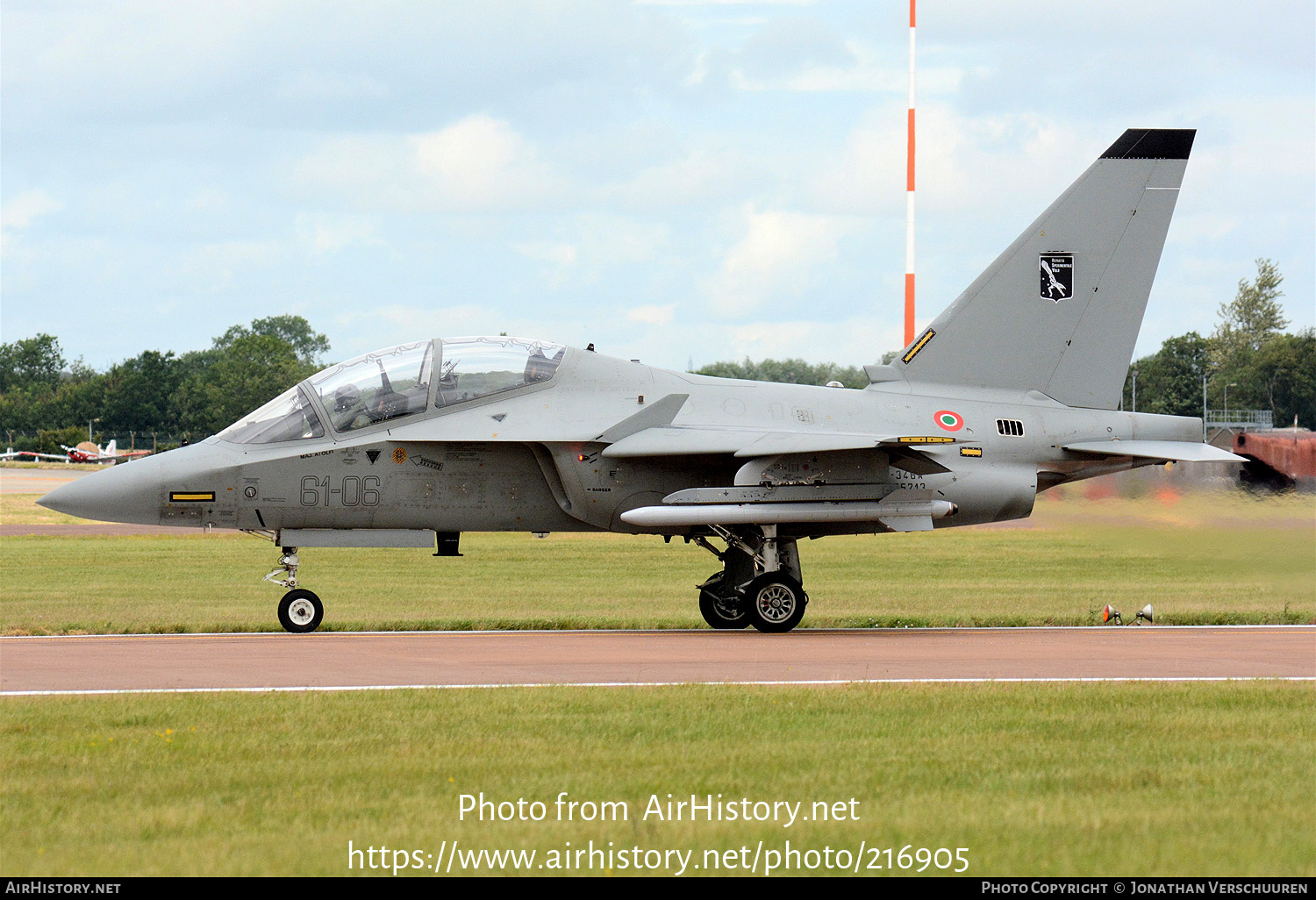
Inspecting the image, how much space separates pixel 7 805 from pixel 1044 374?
13.8m

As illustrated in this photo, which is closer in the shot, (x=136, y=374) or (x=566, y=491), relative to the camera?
(x=566, y=491)

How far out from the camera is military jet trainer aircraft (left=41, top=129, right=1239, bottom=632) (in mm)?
15859

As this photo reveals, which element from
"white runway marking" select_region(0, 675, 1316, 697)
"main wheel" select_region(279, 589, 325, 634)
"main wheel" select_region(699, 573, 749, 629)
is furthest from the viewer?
"main wheel" select_region(699, 573, 749, 629)

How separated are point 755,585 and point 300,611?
5.09 m

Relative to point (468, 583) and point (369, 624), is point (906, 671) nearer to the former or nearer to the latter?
point (369, 624)

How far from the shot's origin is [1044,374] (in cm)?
1778

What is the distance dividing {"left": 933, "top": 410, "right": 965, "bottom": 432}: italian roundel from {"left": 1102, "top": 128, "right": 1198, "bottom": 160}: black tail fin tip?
3782mm

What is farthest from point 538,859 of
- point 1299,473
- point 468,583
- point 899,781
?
point 468,583

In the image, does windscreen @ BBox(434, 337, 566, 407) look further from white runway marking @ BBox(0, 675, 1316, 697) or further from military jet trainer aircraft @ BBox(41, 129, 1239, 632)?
white runway marking @ BBox(0, 675, 1316, 697)

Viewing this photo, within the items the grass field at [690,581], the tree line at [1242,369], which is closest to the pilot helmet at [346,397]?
the grass field at [690,581]

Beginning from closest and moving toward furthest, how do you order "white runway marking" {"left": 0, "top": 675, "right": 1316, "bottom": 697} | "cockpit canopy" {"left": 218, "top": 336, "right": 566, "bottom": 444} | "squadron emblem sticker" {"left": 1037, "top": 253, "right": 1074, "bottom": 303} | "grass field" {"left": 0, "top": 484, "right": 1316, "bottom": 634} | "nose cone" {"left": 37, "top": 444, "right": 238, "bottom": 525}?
"white runway marking" {"left": 0, "top": 675, "right": 1316, "bottom": 697} < "nose cone" {"left": 37, "top": 444, "right": 238, "bottom": 525} < "cockpit canopy" {"left": 218, "top": 336, "right": 566, "bottom": 444} < "squadron emblem sticker" {"left": 1037, "top": 253, "right": 1074, "bottom": 303} < "grass field" {"left": 0, "top": 484, "right": 1316, "bottom": 634}

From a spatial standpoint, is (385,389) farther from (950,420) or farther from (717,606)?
(950,420)

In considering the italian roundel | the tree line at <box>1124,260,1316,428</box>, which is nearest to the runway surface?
the italian roundel

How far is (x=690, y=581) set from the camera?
25953 millimetres
